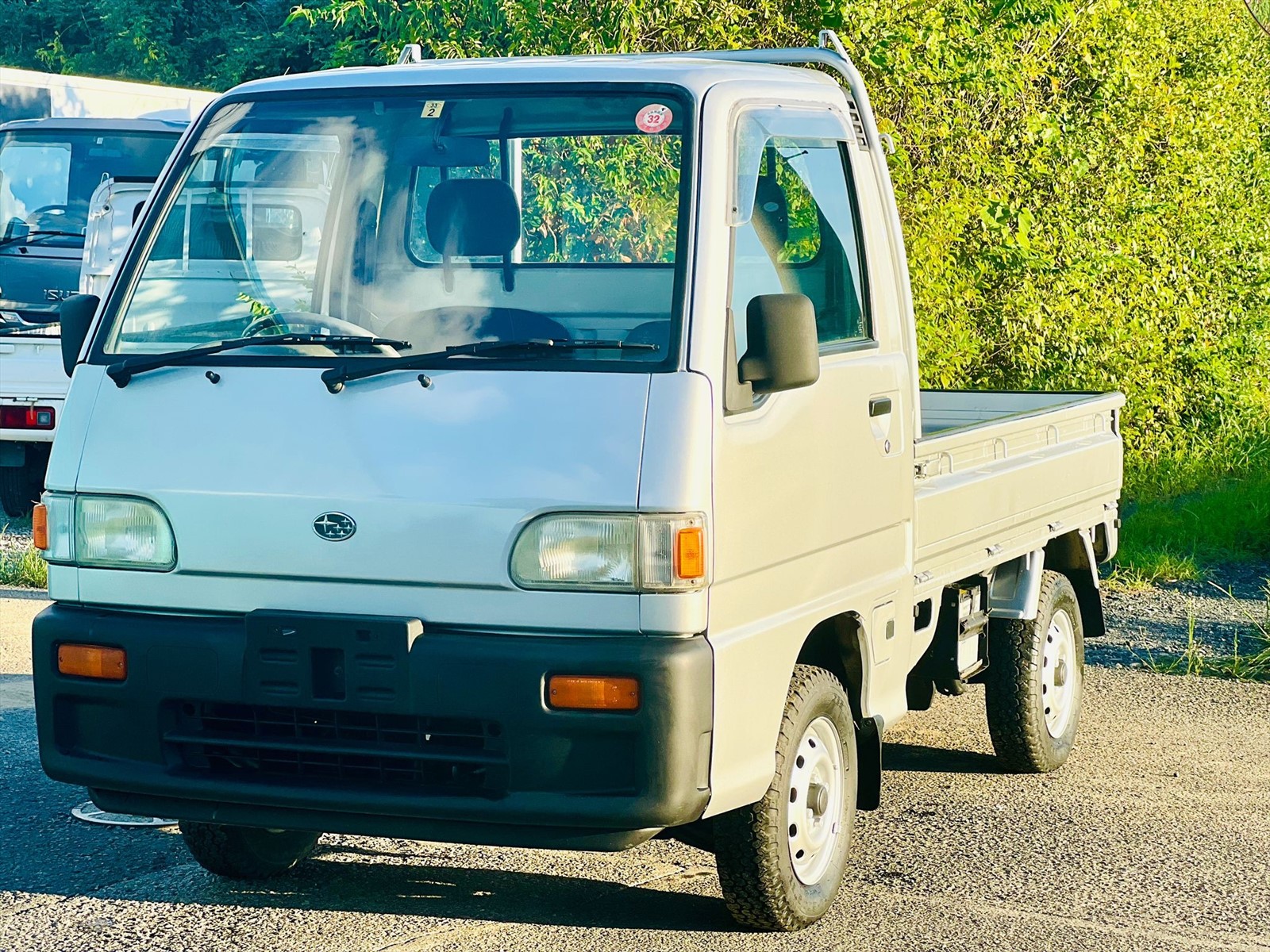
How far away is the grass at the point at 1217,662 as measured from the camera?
8.73m

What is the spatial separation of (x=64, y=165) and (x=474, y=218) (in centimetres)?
1169

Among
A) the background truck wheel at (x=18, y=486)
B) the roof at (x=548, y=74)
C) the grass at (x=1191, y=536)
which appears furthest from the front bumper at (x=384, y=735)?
the background truck wheel at (x=18, y=486)

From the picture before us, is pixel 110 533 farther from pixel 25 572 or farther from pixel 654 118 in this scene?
pixel 25 572

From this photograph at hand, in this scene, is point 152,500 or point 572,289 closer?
point 152,500

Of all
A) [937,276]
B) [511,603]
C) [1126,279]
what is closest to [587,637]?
[511,603]

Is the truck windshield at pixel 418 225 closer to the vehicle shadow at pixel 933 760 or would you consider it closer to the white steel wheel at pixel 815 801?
the white steel wheel at pixel 815 801

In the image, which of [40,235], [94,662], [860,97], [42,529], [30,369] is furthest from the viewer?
[40,235]

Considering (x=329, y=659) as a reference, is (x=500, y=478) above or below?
above

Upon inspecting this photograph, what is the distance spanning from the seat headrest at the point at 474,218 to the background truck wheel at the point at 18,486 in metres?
8.38

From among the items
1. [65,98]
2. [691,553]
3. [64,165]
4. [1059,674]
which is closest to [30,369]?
[64,165]

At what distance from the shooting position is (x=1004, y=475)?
6.34 meters

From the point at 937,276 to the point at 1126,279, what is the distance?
97.5 inches

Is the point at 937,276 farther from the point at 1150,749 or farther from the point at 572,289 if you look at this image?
the point at 572,289

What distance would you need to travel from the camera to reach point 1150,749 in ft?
23.8
